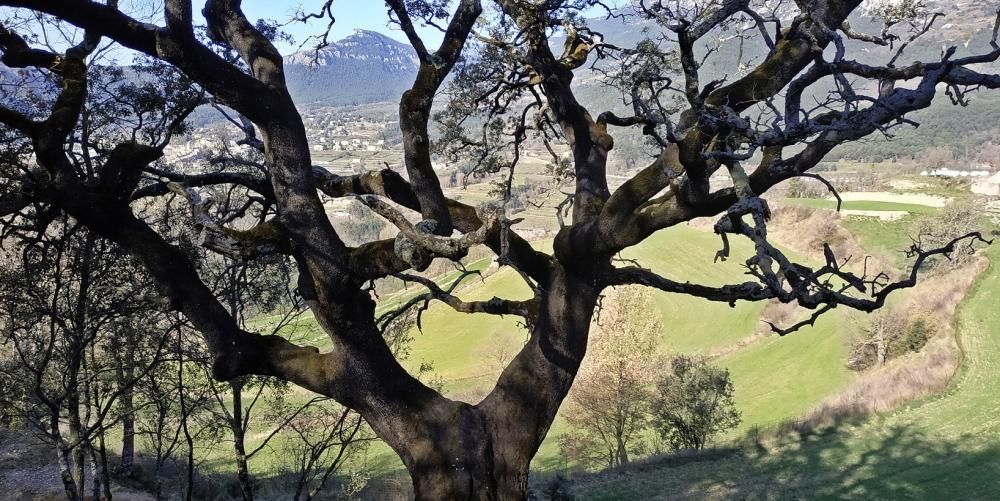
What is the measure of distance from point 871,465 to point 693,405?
8380 millimetres

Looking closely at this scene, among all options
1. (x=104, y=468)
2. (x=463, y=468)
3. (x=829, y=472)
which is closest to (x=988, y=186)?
(x=829, y=472)

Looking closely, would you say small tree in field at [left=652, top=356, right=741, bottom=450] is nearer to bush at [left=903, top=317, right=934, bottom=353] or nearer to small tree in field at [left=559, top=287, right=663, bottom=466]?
small tree in field at [left=559, top=287, right=663, bottom=466]

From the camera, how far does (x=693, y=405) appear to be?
21.4 m

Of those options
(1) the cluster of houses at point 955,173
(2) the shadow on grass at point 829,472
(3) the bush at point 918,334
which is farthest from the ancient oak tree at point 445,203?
(1) the cluster of houses at point 955,173

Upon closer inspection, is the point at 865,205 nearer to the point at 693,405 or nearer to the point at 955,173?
the point at 955,173

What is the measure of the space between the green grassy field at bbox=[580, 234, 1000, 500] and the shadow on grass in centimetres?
2

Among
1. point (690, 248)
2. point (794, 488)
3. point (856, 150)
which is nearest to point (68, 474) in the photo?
point (794, 488)

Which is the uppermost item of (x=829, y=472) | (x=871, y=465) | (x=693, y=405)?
(x=693, y=405)

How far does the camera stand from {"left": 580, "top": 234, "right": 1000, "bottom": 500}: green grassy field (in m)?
11.6

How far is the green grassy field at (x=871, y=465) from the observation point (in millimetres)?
11609

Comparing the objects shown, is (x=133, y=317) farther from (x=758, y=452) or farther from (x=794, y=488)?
(x=758, y=452)

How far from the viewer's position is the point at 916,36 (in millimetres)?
4426

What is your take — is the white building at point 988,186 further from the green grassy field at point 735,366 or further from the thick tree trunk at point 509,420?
the thick tree trunk at point 509,420

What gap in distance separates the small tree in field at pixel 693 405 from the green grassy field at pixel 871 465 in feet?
16.5
